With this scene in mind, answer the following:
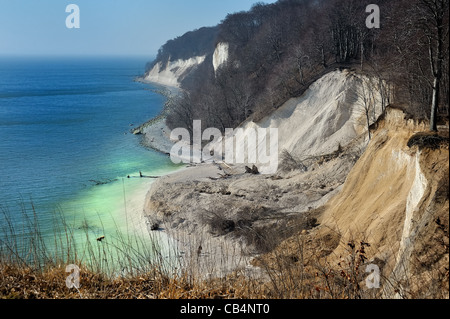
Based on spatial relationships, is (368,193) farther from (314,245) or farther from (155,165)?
(155,165)
